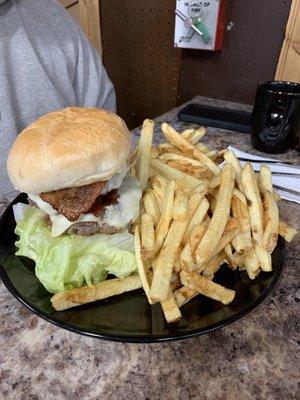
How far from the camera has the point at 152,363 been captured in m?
0.78

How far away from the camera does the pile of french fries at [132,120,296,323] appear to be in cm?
81

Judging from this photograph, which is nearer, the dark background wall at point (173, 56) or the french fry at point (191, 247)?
the french fry at point (191, 247)

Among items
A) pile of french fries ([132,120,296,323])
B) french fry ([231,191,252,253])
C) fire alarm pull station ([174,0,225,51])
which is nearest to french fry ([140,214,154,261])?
pile of french fries ([132,120,296,323])

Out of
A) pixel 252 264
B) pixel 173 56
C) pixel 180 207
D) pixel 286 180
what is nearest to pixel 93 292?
pixel 180 207

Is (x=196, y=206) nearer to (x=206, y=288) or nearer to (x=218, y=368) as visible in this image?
(x=206, y=288)

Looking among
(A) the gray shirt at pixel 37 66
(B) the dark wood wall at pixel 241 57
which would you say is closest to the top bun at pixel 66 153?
(A) the gray shirt at pixel 37 66

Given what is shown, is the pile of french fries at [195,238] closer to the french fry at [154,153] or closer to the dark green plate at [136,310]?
the dark green plate at [136,310]

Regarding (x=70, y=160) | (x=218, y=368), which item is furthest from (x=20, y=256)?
(x=218, y=368)

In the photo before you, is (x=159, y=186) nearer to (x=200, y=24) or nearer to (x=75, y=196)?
(x=75, y=196)

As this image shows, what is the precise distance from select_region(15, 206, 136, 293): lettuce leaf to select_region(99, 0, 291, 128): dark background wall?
189cm

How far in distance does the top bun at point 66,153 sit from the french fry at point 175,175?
8.1 inches

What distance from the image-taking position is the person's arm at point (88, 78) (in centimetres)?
217

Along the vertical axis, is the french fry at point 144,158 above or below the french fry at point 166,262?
above

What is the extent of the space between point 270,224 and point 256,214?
48mm
